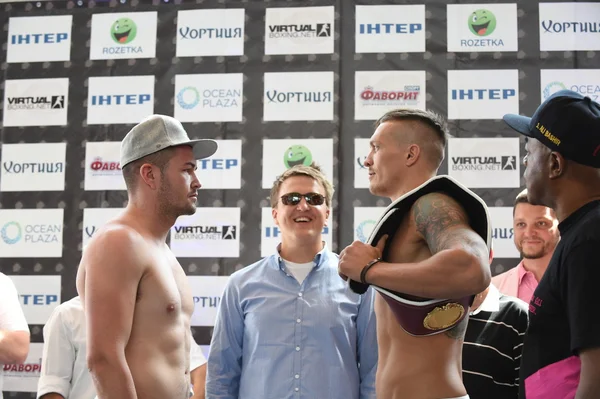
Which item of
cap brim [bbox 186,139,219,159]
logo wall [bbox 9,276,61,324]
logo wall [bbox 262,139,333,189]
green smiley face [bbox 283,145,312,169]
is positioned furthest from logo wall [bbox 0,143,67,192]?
cap brim [bbox 186,139,219,159]

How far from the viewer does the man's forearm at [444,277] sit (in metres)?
1.67

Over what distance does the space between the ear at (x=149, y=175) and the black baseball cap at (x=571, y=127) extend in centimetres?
131

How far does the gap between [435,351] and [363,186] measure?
103 inches

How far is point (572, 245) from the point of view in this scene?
1876 mm

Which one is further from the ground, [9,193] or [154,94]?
[154,94]

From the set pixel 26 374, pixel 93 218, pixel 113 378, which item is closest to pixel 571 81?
pixel 93 218

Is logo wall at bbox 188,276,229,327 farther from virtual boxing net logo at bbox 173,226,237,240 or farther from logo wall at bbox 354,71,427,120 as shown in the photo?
logo wall at bbox 354,71,427,120

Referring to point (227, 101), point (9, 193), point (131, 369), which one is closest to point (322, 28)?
point (227, 101)

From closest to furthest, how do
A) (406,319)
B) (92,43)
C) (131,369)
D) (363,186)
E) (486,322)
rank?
1. (406,319)
2. (131,369)
3. (486,322)
4. (363,186)
5. (92,43)

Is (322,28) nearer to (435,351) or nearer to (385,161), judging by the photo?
(385,161)

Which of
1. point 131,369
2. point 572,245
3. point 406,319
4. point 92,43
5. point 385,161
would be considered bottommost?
point 131,369

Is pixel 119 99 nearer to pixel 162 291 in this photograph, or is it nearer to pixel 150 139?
pixel 150 139

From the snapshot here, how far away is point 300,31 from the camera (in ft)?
15.2

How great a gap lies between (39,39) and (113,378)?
138 inches
